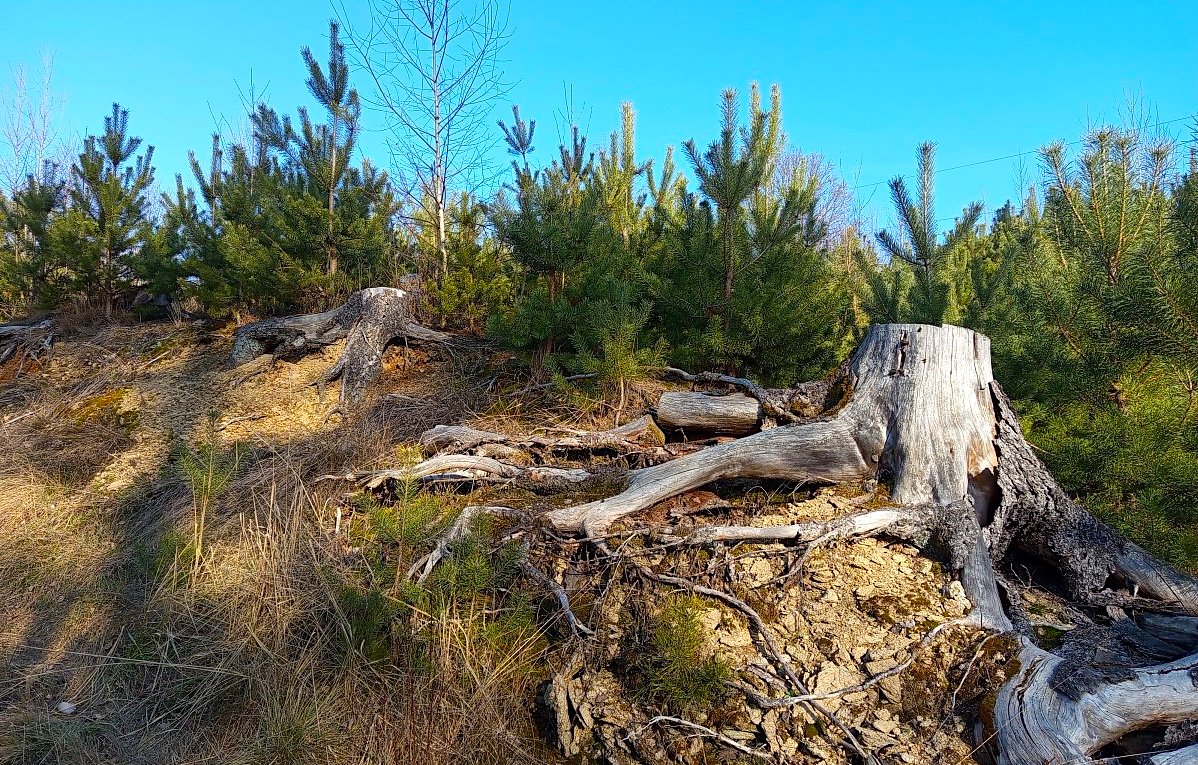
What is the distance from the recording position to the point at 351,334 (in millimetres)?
5734

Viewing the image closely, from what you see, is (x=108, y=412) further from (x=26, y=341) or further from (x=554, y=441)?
(x=554, y=441)

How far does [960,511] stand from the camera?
Answer: 2758 mm

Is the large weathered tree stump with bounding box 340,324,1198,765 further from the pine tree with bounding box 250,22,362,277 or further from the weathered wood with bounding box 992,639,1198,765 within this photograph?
the pine tree with bounding box 250,22,362,277

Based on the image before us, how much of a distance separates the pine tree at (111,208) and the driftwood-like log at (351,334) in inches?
114

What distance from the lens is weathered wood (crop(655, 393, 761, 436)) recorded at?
3.57 meters

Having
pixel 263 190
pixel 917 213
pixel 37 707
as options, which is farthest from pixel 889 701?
pixel 263 190

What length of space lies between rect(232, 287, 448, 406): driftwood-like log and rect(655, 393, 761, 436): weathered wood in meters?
2.88

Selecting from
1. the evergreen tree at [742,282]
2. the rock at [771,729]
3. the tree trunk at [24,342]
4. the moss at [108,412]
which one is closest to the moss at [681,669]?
the rock at [771,729]

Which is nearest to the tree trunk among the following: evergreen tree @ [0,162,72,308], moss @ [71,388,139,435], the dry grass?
evergreen tree @ [0,162,72,308]

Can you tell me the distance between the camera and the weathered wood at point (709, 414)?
11.7 feet

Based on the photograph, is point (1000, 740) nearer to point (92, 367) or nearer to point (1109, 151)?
point (1109, 151)

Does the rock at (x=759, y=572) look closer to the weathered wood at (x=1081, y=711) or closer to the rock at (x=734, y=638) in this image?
the rock at (x=734, y=638)

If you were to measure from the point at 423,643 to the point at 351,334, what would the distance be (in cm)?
403

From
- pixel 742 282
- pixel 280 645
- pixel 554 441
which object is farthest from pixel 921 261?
pixel 280 645
